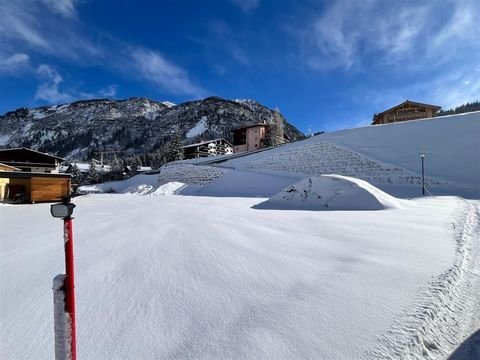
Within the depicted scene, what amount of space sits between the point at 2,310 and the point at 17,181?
20.4 metres

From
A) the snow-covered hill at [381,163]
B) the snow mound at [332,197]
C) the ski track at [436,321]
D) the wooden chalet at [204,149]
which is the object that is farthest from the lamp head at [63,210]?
the wooden chalet at [204,149]

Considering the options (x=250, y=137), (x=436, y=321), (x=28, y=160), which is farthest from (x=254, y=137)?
(x=436, y=321)

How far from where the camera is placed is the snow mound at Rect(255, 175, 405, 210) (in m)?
10.9

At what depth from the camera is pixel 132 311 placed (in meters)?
2.86

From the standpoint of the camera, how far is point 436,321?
2.77 metres

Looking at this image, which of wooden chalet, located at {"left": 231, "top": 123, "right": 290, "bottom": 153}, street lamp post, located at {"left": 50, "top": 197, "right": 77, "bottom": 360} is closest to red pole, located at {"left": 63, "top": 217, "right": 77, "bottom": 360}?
street lamp post, located at {"left": 50, "top": 197, "right": 77, "bottom": 360}

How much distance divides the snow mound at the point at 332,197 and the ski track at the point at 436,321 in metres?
6.89

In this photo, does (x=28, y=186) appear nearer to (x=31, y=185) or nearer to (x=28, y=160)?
(x=31, y=185)

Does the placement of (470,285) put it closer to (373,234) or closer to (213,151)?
(373,234)

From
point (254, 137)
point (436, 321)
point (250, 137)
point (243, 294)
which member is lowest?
point (436, 321)

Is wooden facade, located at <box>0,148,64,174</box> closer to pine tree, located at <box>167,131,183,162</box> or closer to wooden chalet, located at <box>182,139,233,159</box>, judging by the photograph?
pine tree, located at <box>167,131,183,162</box>

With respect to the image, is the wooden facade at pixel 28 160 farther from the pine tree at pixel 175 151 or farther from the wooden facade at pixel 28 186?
the pine tree at pixel 175 151

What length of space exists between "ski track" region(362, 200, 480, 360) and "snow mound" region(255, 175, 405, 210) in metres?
6.89

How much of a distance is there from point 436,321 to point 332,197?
30.0ft
